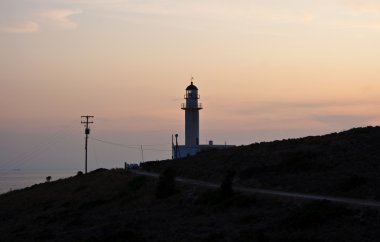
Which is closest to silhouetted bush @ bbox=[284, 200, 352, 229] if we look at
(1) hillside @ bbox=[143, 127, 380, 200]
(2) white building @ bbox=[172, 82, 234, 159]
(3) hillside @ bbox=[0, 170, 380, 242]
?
(3) hillside @ bbox=[0, 170, 380, 242]

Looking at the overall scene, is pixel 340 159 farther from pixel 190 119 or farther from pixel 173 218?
pixel 190 119

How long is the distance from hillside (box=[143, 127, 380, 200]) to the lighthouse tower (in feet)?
87.8

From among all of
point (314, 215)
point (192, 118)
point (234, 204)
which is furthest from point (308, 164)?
point (192, 118)

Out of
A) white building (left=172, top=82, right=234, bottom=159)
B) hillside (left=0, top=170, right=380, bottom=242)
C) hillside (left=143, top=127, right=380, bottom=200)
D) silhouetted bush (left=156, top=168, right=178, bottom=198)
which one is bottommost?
hillside (left=0, top=170, right=380, bottom=242)

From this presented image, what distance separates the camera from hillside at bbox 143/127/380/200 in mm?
34594

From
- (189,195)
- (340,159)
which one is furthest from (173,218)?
(340,159)

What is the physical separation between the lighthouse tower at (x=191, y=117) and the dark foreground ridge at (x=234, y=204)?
86.4ft

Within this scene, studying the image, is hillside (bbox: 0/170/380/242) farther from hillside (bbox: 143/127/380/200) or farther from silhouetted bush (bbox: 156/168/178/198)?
hillside (bbox: 143/127/380/200)

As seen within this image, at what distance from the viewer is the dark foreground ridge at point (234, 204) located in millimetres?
25938

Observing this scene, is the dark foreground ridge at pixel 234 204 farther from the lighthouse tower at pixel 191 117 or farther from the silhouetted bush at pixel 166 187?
the lighthouse tower at pixel 191 117

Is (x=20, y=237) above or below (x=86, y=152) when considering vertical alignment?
below

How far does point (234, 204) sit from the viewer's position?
107ft

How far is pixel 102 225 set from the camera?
32.8 meters

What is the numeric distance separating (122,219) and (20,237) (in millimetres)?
5324
